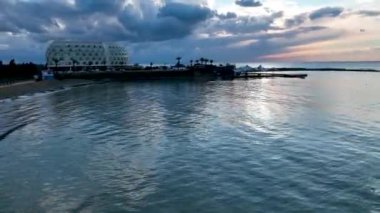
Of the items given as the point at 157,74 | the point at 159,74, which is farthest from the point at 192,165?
the point at 159,74

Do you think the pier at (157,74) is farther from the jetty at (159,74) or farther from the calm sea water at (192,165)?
the calm sea water at (192,165)

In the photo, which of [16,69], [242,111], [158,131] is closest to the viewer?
[158,131]

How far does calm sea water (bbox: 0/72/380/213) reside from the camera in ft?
58.9

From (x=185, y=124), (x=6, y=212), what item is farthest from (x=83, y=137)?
(x=6, y=212)

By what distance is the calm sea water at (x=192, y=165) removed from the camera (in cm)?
1794

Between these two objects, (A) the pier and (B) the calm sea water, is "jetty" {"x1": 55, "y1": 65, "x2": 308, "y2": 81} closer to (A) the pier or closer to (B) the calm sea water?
(A) the pier

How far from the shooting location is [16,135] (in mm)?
35469

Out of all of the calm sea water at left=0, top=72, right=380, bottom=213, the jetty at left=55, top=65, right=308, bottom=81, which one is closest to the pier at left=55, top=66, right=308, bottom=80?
the jetty at left=55, top=65, right=308, bottom=81

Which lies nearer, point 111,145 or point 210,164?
point 210,164

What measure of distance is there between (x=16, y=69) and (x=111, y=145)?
112m

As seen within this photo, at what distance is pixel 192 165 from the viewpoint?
24.3 meters

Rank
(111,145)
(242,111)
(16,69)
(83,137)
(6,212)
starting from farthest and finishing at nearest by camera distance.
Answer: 1. (16,69)
2. (242,111)
3. (83,137)
4. (111,145)
5. (6,212)

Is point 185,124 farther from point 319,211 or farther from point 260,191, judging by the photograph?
point 319,211

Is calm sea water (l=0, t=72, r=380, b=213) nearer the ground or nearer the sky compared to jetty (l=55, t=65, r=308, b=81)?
nearer the sky
